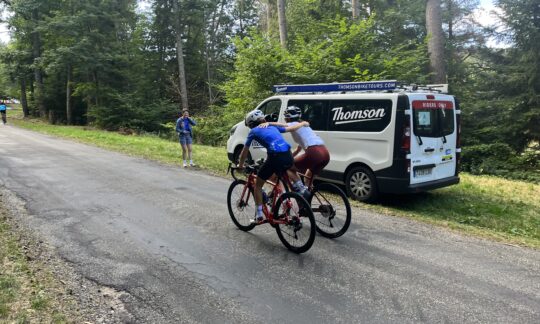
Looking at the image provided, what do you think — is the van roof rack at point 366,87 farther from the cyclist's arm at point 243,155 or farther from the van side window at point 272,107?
the cyclist's arm at point 243,155

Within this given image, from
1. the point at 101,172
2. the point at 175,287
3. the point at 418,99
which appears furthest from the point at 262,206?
the point at 101,172

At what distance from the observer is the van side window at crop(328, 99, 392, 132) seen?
24.7 ft

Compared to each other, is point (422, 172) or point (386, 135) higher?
point (386, 135)

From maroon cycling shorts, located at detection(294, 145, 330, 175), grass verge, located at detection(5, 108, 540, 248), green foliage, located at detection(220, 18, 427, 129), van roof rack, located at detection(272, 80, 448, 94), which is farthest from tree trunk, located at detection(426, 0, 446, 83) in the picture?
maroon cycling shorts, located at detection(294, 145, 330, 175)

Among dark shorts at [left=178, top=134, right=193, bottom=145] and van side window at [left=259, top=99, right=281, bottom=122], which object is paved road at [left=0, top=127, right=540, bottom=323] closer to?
van side window at [left=259, top=99, right=281, bottom=122]

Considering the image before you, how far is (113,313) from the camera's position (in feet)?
12.2

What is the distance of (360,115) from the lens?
7.94 metres

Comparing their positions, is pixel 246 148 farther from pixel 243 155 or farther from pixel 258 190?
pixel 258 190

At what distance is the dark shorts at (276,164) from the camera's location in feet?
17.2

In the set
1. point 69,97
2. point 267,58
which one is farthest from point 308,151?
point 69,97

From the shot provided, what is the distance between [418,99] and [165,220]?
16.4 feet

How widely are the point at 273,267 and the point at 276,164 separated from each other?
1.33 m

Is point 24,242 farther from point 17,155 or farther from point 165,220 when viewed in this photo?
point 17,155

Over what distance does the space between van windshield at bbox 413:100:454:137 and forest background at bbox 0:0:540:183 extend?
17.5 ft
